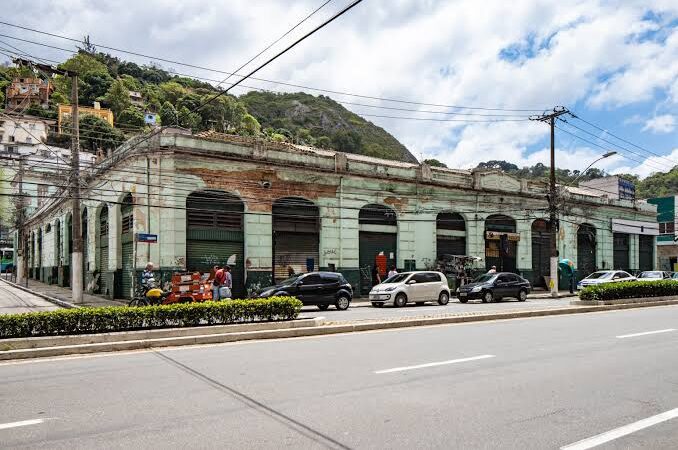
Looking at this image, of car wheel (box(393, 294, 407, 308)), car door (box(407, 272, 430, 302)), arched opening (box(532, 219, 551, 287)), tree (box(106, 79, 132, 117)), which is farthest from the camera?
tree (box(106, 79, 132, 117))

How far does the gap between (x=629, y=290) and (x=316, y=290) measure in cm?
1307

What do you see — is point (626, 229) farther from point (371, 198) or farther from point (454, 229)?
point (371, 198)

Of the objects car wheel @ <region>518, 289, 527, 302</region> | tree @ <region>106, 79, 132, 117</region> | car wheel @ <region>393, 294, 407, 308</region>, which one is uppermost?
tree @ <region>106, 79, 132, 117</region>

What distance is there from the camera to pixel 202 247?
2453 cm

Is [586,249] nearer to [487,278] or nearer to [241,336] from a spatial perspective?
[487,278]

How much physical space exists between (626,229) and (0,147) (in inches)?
3403

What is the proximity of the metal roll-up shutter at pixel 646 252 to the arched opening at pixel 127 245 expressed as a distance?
1612 inches

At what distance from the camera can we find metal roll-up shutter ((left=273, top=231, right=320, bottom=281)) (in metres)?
26.6

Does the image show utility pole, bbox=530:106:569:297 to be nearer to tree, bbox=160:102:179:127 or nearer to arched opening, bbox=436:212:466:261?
arched opening, bbox=436:212:466:261

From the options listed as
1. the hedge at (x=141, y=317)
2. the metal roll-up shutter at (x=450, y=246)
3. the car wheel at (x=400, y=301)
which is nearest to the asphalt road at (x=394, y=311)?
the car wheel at (x=400, y=301)

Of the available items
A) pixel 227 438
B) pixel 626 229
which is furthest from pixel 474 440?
pixel 626 229

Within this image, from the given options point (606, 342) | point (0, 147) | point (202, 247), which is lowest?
point (606, 342)

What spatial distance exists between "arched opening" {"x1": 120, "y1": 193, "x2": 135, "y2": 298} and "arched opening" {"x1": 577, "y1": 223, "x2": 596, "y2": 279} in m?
31.7

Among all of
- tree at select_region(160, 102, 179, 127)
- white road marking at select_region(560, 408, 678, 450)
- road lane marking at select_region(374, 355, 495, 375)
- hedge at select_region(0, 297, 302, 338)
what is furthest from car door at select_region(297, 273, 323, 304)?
tree at select_region(160, 102, 179, 127)
